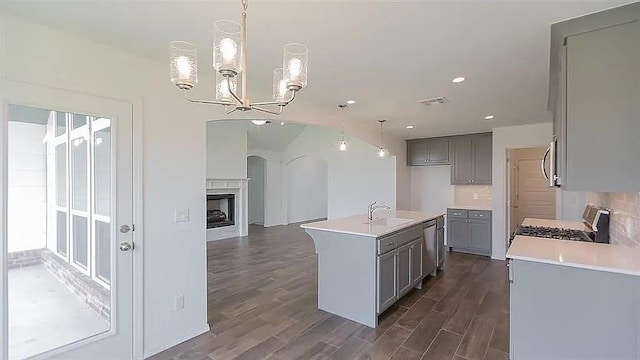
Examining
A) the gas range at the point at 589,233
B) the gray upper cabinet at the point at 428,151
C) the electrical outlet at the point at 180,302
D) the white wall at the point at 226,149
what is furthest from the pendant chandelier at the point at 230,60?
the white wall at the point at 226,149

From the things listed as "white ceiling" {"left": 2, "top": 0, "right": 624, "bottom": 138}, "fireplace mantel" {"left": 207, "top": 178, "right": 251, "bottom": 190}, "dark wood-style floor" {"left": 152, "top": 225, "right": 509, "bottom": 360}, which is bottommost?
"dark wood-style floor" {"left": 152, "top": 225, "right": 509, "bottom": 360}

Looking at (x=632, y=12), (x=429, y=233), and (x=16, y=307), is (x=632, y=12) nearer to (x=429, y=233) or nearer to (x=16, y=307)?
(x=429, y=233)

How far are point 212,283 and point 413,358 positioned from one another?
2.95 m

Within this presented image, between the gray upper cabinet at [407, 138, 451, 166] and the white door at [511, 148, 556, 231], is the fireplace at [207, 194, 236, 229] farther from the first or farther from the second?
the white door at [511, 148, 556, 231]

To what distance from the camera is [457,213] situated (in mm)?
6309

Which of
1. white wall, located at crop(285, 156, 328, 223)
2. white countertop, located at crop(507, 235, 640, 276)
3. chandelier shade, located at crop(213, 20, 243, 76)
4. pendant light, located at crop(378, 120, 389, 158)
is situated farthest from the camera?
white wall, located at crop(285, 156, 328, 223)

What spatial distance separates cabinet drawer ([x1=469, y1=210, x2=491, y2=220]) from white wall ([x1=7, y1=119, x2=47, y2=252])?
20.5ft

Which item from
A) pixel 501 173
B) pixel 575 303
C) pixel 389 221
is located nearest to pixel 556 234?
pixel 575 303

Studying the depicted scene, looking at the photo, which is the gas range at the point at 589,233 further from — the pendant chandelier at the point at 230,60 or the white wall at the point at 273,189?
the white wall at the point at 273,189

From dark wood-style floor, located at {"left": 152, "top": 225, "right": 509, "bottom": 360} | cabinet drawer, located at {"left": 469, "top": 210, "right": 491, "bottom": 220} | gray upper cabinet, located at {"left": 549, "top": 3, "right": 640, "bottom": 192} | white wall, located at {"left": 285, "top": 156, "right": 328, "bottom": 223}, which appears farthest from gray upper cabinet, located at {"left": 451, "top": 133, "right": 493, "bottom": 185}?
white wall, located at {"left": 285, "top": 156, "right": 328, "bottom": 223}

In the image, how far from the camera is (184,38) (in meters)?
2.21

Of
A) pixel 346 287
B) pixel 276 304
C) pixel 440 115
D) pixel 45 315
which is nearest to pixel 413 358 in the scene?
pixel 346 287

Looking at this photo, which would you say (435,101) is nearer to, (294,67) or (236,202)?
(294,67)

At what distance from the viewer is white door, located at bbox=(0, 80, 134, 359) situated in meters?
2.00
